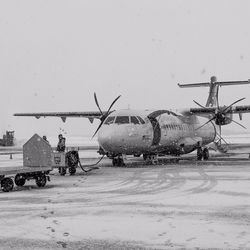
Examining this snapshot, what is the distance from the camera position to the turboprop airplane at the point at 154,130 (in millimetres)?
24250

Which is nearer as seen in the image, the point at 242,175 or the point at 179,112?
the point at 242,175

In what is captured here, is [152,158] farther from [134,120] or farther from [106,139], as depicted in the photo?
[106,139]

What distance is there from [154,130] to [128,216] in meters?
17.0

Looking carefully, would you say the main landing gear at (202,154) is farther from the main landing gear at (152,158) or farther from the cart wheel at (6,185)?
the cart wheel at (6,185)

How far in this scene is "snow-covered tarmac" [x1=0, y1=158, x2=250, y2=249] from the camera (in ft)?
24.8

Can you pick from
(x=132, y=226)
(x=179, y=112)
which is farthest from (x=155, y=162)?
(x=132, y=226)

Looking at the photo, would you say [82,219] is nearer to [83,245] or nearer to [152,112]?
[83,245]

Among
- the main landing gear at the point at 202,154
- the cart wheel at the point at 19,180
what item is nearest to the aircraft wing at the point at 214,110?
the main landing gear at the point at 202,154

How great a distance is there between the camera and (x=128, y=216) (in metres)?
9.82

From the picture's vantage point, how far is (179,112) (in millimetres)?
32438

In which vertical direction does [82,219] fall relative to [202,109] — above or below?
below

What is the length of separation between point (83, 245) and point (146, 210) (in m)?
3.39

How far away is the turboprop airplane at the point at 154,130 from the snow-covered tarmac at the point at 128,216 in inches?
305

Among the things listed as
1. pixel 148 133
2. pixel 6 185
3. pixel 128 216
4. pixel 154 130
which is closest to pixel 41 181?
pixel 6 185
